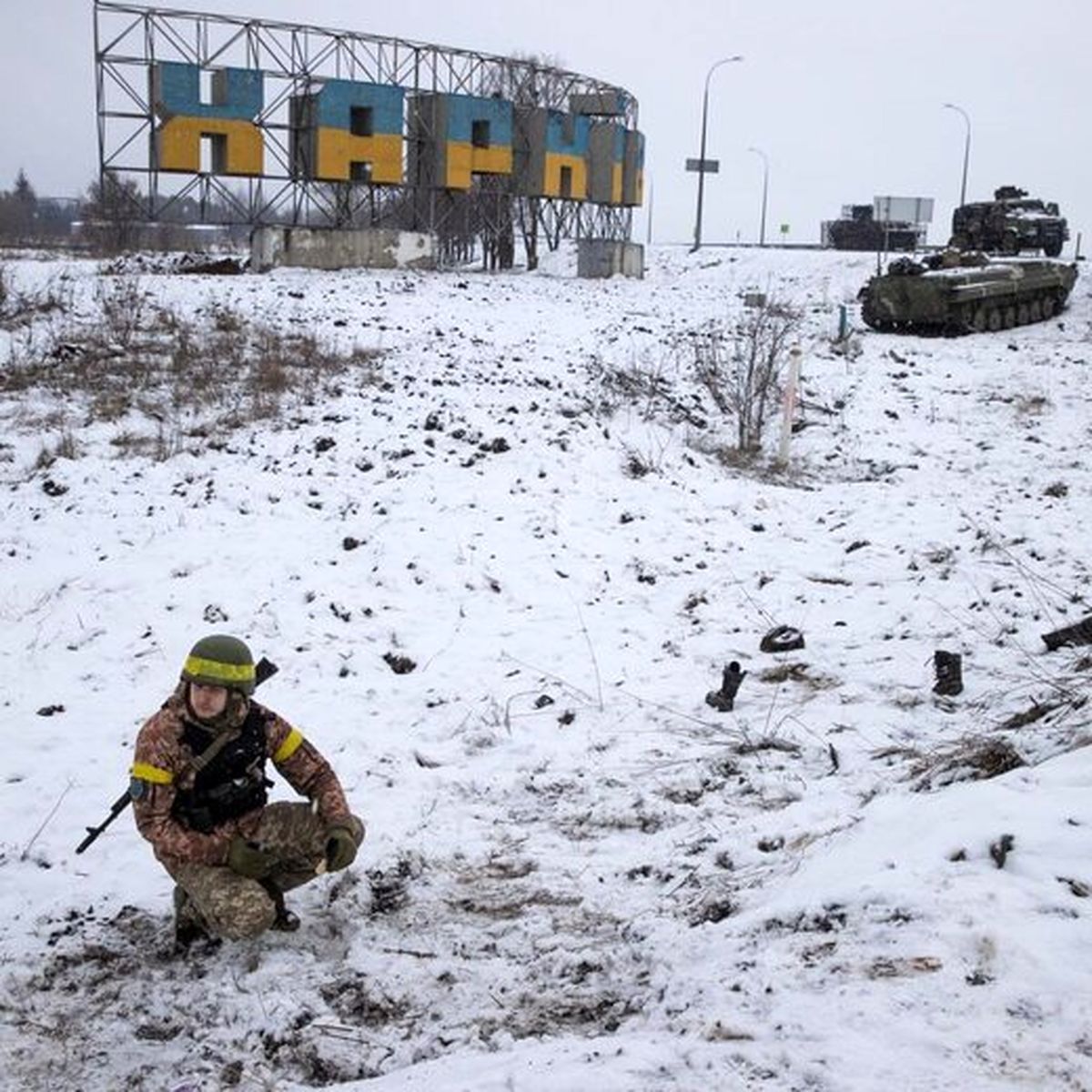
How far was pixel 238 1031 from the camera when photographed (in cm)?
376

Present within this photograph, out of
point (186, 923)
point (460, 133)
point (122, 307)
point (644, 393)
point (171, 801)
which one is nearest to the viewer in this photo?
point (171, 801)

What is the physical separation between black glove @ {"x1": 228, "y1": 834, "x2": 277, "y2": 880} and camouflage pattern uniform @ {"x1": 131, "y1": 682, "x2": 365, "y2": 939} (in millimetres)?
18

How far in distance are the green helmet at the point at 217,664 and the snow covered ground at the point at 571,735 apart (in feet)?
3.56

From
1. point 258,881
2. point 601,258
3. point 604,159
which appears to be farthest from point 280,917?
point 604,159

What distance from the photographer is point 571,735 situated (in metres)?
6.38

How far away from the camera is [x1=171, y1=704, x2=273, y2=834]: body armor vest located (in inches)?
167

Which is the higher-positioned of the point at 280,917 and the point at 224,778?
the point at 224,778

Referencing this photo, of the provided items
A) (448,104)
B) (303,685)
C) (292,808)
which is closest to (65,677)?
(303,685)

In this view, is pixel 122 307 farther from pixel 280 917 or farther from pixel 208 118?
pixel 280 917

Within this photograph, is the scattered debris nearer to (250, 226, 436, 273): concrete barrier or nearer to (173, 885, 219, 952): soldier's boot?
(173, 885, 219, 952): soldier's boot

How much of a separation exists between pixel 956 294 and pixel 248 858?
20862 mm

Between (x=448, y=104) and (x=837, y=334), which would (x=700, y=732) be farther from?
(x=448, y=104)

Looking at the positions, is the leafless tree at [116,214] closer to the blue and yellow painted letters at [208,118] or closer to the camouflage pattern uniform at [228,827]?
the blue and yellow painted letters at [208,118]

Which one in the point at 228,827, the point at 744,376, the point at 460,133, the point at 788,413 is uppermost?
the point at 460,133
